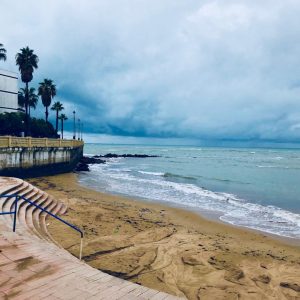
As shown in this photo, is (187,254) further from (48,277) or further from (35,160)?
(35,160)

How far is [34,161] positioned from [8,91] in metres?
27.9

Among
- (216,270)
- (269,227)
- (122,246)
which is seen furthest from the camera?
(269,227)

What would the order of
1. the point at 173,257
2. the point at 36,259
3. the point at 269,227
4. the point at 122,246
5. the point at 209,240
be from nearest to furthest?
the point at 36,259 → the point at 173,257 → the point at 122,246 → the point at 209,240 → the point at 269,227

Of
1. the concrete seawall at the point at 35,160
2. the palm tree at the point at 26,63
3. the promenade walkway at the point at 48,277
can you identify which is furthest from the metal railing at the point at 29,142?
the promenade walkway at the point at 48,277

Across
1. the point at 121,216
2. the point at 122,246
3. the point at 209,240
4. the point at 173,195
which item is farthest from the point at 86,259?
the point at 173,195

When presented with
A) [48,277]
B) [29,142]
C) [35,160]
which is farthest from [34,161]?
[48,277]

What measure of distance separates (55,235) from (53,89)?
44.5 metres

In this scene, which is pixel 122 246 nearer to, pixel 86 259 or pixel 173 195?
pixel 86 259

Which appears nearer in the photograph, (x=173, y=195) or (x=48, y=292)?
(x=48, y=292)

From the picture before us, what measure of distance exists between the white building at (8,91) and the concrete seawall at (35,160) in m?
19.7

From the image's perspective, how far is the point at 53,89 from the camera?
51625mm

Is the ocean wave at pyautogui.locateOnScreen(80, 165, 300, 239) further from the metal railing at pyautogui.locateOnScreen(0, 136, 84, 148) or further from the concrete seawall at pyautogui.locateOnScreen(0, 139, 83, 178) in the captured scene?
the metal railing at pyautogui.locateOnScreen(0, 136, 84, 148)

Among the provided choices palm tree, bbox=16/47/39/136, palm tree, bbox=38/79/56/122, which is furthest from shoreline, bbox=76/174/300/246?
palm tree, bbox=38/79/56/122

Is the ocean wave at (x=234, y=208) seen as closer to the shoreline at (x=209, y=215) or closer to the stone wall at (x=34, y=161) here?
the shoreline at (x=209, y=215)
